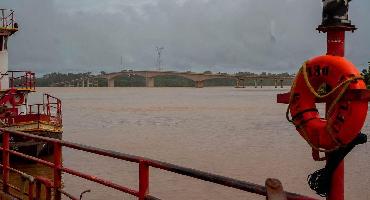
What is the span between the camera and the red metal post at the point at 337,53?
3635 millimetres

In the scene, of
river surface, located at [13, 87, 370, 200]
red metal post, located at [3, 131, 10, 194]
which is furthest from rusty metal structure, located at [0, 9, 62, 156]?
red metal post, located at [3, 131, 10, 194]

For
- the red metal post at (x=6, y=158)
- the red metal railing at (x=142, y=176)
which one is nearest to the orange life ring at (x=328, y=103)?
the red metal railing at (x=142, y=176)

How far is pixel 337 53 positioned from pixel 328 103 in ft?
1.41

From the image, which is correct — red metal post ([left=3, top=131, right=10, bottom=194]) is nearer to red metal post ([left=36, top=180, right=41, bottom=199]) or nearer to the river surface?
red metal post ([left=36, top=180, right=41, bottom=199])

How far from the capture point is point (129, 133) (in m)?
35.2

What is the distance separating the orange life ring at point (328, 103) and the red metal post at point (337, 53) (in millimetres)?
156

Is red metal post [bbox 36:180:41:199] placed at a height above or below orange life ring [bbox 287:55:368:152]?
below

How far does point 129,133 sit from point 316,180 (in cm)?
3202

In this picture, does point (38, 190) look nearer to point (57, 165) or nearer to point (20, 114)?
point (57, 165)

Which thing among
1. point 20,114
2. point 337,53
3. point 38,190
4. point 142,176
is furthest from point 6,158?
point 20,114

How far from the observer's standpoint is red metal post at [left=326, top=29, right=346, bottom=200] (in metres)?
3.63

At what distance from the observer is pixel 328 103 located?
372cm

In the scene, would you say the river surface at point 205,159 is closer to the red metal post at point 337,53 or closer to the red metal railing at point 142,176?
the red metal railing at point 142,176

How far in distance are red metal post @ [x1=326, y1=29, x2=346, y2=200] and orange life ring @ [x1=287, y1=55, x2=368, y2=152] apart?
6.1 inches
